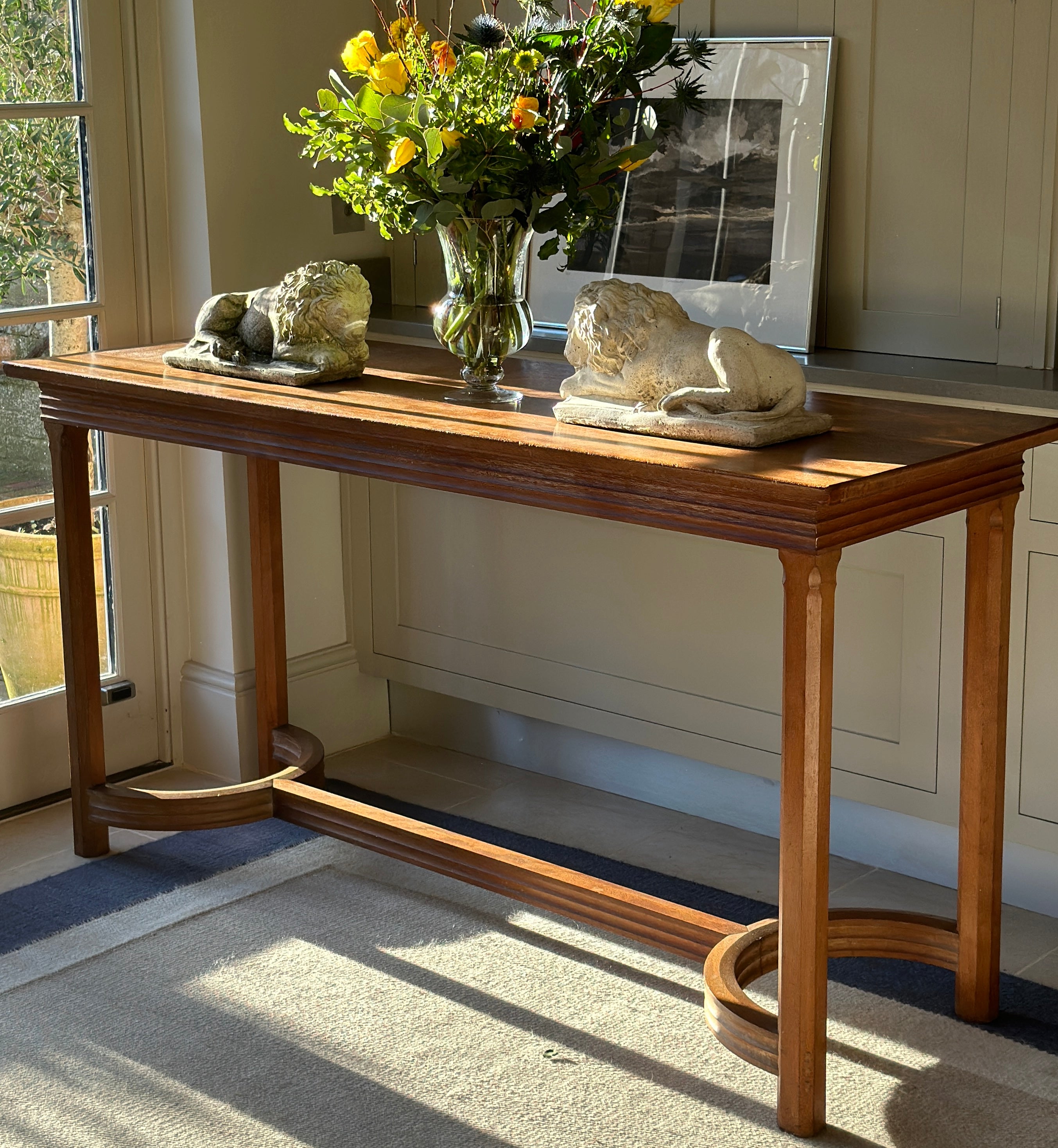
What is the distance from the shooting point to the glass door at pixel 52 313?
317cm

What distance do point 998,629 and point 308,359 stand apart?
→ 1221mm

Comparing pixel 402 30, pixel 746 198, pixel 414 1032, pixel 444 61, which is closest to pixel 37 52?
pixel 402 30

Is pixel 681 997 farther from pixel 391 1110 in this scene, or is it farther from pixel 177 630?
pixel 177 630

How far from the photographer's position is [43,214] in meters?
3.22

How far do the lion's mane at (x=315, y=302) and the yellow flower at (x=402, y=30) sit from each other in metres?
0.41

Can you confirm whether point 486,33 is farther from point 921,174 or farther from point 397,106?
point 921,174

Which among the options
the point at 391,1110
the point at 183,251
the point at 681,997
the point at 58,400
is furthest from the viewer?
the point at 183,251

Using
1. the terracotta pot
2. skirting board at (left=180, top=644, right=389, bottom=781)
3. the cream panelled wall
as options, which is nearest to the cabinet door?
the cream panelled wall

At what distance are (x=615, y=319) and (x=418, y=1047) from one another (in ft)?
3.88

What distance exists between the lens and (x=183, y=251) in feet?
11.0

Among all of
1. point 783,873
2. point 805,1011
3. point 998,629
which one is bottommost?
point 805,1011

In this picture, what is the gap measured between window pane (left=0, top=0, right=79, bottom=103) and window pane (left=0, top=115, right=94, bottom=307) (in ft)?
0.18

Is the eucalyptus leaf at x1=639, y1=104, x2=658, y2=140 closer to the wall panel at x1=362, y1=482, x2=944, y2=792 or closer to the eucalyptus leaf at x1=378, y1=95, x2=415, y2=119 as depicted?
the eucalyptus leaf at x1=378, y1=95, x2=415, y2=119

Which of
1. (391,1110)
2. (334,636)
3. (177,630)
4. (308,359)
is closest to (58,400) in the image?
(308,359)
